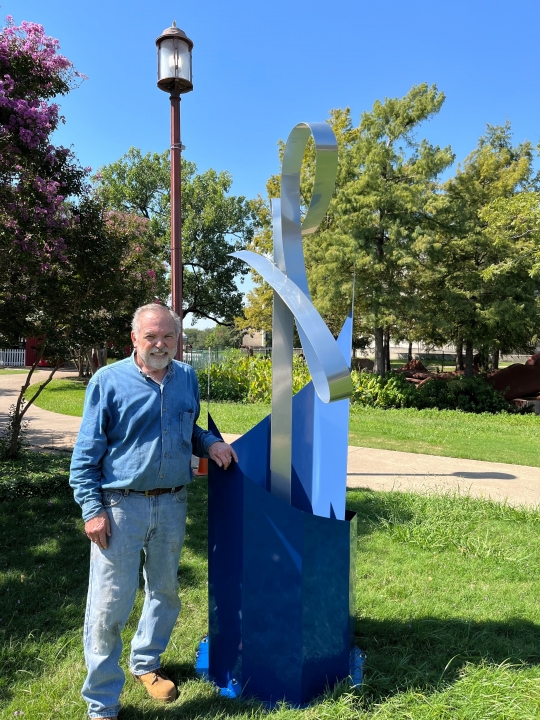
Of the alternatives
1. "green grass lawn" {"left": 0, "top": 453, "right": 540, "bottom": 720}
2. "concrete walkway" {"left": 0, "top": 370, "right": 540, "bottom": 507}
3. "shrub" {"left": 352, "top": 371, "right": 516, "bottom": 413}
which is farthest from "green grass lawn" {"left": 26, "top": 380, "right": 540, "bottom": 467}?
"green grass lawn" {"left": 0, "top": 453, "right": 540, "bottom": 720}

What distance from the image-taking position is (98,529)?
2.07m

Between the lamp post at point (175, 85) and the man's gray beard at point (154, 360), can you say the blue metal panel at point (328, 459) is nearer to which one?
the man's gray beard at point (154, 360)

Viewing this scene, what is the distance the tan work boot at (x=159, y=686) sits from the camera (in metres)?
2.32

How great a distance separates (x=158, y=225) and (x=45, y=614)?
28.2 m

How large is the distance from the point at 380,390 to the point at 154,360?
11643 mm

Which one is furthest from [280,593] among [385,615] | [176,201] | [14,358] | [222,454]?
[14,358]

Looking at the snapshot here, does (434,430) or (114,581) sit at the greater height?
(114,581)

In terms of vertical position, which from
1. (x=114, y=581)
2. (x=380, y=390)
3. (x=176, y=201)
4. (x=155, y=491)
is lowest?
(x=114, y=581)

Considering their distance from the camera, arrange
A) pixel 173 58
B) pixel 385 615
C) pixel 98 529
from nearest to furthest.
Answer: pixel 98 529
pixel 385 615
pixel 173 58

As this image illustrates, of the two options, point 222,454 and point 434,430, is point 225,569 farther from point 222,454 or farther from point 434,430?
point 434,430

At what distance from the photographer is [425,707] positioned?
87.5 inches

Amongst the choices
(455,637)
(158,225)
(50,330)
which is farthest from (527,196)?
(158,225)

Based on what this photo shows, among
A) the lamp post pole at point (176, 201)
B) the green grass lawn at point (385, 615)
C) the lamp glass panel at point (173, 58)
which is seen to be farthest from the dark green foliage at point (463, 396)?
the lamp glass panel at point (173, 58)

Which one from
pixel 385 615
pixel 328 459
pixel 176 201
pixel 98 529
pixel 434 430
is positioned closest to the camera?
pixel 98 529
